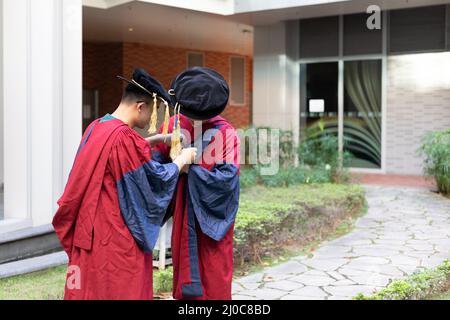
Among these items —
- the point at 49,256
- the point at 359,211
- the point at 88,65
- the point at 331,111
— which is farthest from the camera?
the point at 88,65

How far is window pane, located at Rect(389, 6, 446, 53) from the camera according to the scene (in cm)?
1153

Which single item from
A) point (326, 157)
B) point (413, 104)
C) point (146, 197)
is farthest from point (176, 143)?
point (413, 104)

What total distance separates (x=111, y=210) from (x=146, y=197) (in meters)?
0.18

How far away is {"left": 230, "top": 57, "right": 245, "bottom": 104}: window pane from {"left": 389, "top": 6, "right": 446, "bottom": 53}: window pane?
25.3 feet

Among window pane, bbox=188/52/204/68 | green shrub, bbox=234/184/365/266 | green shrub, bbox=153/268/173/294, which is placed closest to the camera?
green shrub, bbox=153/268/173/294

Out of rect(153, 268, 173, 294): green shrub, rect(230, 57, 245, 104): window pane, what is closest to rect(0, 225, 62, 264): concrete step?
rect(153, 268, 173, 294): green shrub

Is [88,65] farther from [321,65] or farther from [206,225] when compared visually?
[206,225]

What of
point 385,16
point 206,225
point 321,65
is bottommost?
point 206,225

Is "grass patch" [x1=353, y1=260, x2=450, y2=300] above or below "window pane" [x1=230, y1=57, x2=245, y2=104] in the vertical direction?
below

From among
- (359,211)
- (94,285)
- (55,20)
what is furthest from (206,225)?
(359,211)

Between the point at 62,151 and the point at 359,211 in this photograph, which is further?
the point at 359,211

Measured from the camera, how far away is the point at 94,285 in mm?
2760

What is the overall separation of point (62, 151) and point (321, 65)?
874 centimetres

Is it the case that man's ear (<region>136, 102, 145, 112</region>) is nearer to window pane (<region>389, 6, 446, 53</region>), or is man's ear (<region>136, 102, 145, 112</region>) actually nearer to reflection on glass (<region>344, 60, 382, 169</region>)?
window pane (<region>389, 6, 446, 53</region>)
